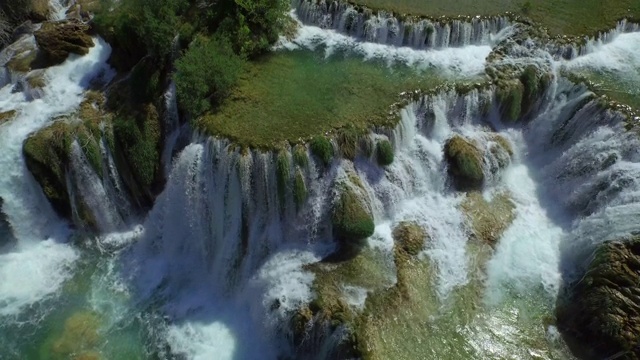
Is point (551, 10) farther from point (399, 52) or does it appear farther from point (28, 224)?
point (28, 224)

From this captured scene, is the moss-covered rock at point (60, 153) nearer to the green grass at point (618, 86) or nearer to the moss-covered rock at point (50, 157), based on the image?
the moss-covered rock at point (50, 157)

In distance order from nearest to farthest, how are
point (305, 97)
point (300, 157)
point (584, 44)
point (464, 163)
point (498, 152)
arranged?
point (300, 157)
point (464, 163)
point (305, 97)
point (498, 152)
point (584, 44)

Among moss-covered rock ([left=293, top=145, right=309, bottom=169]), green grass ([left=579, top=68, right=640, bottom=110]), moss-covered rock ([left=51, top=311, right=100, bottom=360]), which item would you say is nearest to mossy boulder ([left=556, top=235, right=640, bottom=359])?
green grass ([left=579, top=68, right=640, bottom=110])

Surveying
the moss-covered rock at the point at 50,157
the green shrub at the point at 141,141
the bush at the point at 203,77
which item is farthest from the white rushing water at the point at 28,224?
the bush at the point at 203,77

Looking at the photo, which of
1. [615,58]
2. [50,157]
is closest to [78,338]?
[50,157]

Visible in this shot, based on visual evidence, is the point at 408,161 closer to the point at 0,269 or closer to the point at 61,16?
the point at 0,269

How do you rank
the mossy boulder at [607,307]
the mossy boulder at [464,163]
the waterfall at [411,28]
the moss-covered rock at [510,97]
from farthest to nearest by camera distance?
the waterfall at [411,28], the moss-covered rock at [510,97], the mossy boulder at [464,163], the mossy boulder at [607,307]
